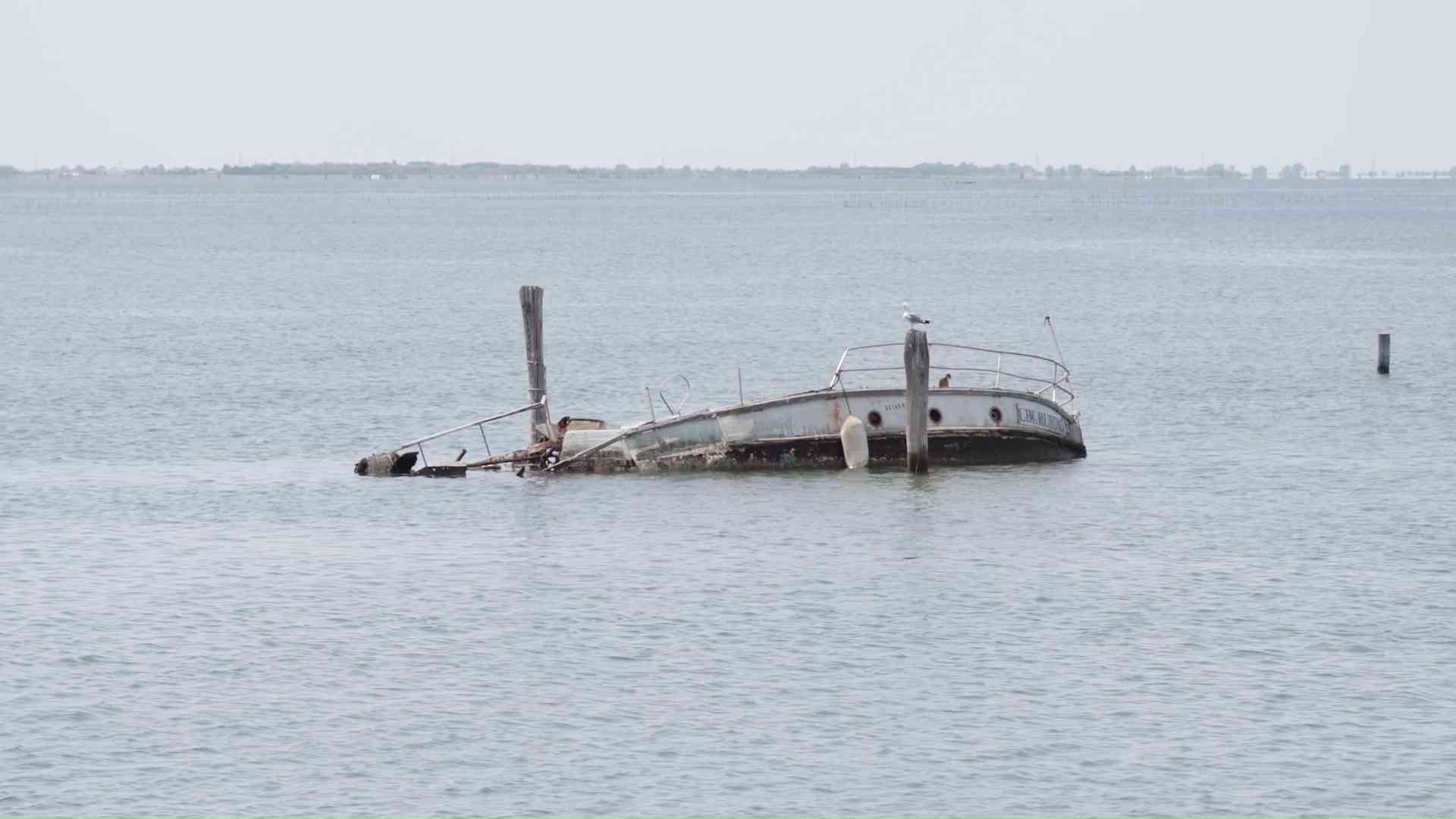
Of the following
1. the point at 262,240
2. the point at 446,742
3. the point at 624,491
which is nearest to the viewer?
the point at 446,742

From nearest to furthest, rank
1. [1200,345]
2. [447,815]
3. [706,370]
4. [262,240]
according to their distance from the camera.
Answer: [447,815] < [706,370] < [1200,345] < [262,240]

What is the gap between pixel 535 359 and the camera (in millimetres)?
44906

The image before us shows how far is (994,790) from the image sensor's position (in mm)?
22812

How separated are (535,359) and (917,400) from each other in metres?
8.88

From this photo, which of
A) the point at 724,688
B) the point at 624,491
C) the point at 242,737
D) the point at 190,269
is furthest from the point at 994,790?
the point at 190,269

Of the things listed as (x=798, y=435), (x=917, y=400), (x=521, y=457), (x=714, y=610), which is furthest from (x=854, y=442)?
(x=714, y=610)

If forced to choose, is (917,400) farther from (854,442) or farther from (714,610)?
(714,610)

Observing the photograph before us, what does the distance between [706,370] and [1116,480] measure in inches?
969

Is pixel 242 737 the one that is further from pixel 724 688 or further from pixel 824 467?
pixel 824 467

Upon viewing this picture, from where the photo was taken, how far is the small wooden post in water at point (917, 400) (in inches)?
1613

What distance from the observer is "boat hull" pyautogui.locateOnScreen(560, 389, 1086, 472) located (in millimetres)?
42688

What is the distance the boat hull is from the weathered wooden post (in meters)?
1.78

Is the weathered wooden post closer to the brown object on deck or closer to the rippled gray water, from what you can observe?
the brown object on deck

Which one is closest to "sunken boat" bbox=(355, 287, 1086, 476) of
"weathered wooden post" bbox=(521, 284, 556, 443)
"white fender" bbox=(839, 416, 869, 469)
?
"white fender" bbox=(839, 416, 869, 469)
